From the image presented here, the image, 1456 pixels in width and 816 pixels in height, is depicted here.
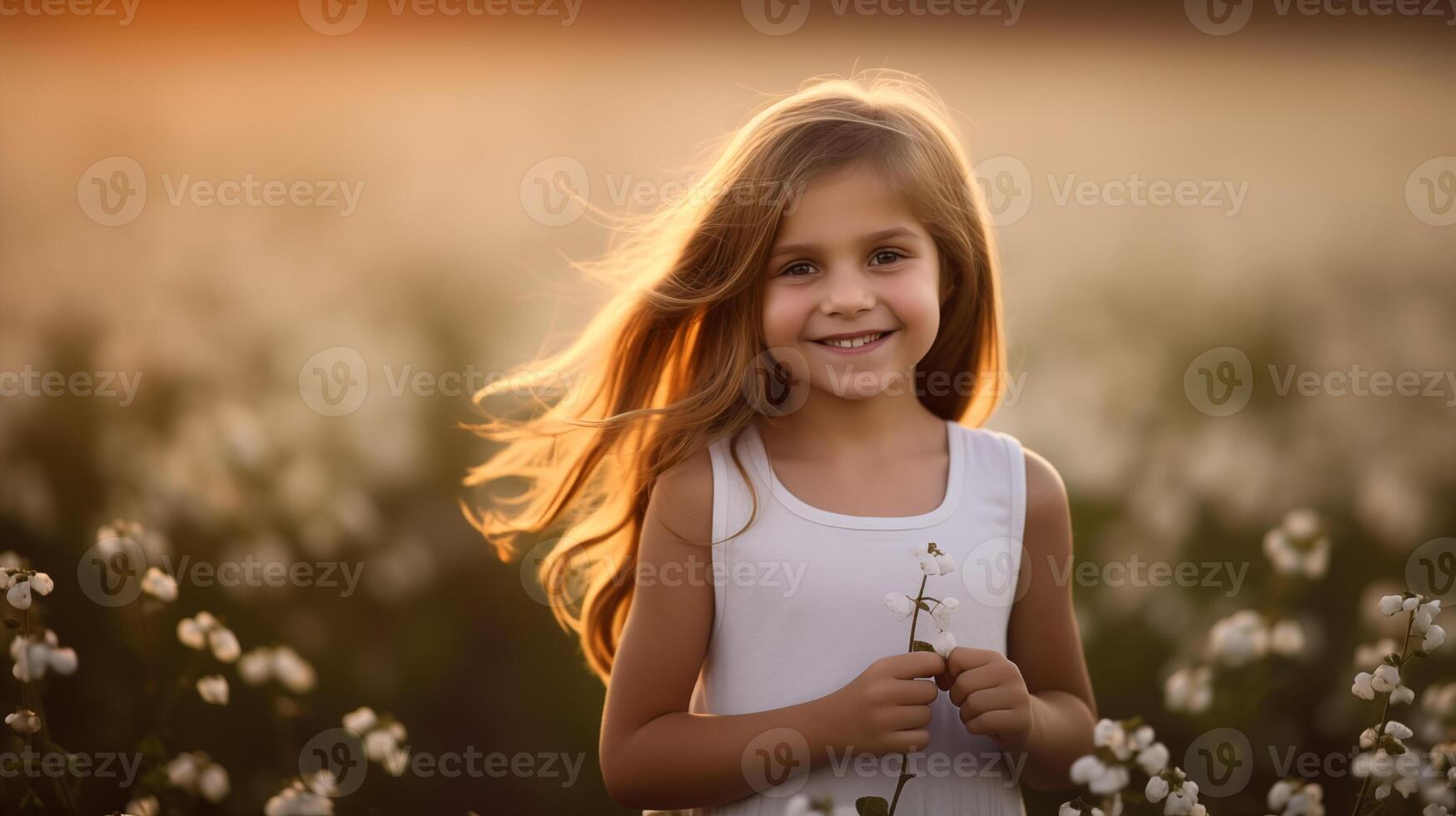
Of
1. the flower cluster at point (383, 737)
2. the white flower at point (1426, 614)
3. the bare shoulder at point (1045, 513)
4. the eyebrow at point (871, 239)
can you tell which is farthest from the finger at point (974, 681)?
the flower cluster at point (383, 737)

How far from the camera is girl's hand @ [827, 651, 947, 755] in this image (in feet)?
6.48

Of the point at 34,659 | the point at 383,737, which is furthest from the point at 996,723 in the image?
the point at 34,659

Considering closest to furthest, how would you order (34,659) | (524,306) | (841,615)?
(34,659) → (841,615) → (524,306)

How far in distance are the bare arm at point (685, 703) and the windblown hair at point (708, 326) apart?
148mm

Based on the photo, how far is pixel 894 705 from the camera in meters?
1.98

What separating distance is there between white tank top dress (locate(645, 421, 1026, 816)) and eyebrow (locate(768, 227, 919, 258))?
42 cm

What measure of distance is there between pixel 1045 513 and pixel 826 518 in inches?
18.3

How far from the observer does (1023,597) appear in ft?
7.62

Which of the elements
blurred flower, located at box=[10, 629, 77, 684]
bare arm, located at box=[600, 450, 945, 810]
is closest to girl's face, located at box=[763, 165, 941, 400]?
bare arm, located at box=[600, 450, 945, 810]

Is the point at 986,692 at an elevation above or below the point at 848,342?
below

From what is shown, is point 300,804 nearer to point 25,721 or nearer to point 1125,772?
point 25,721

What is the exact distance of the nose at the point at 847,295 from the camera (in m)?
2.13

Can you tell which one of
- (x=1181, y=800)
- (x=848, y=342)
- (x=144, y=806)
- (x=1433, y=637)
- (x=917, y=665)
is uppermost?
(x=848, y=342)

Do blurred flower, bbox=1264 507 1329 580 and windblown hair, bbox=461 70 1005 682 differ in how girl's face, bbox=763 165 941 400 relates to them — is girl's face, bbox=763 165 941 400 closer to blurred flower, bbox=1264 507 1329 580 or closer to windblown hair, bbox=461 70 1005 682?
windblown hair, bbox=461 70 1005 682
